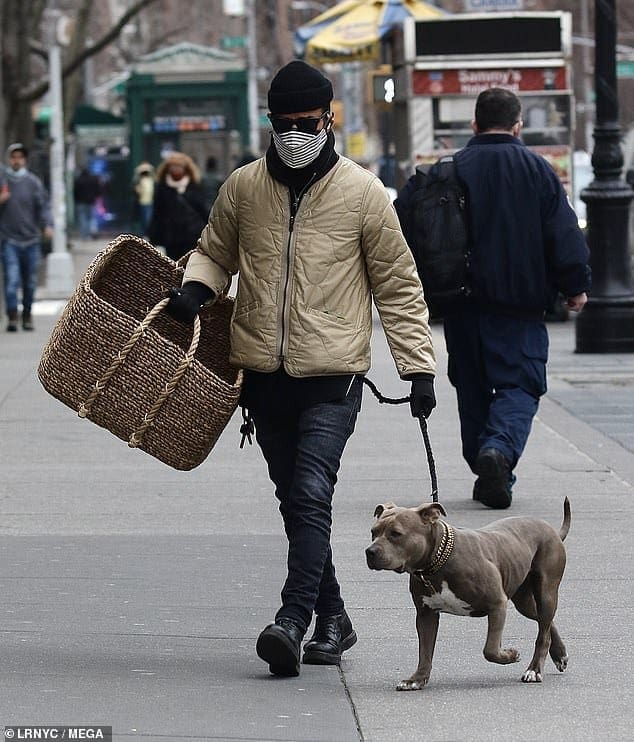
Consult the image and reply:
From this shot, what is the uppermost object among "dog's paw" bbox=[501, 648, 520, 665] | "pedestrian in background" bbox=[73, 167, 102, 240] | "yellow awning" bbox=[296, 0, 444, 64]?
"yellow awning" bbox=[296, 0, 444, 64]

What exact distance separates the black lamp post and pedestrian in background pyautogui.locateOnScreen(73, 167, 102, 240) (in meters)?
25.8

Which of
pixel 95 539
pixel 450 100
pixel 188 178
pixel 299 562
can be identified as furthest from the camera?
pixel 450 100

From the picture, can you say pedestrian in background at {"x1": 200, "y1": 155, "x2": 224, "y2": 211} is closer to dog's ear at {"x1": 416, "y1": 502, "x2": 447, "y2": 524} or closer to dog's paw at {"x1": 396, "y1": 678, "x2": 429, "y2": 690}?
dog's paw at {"x1": 396, "y1": 678, "x2": 429, "y2": 690}

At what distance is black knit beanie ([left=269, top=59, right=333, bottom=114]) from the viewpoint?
5.63 meters

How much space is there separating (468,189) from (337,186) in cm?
317

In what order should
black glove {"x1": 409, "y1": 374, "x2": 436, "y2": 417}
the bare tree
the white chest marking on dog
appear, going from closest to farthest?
the white chest marking on dog
black glove {"x1": 409, "y1": 374, "x2": 436, "y2": 417}
the bare tree

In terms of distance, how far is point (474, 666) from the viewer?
228 inches

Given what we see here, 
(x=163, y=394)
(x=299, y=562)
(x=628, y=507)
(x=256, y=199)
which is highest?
(x=256, y=199)

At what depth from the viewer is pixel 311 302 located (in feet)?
18.7

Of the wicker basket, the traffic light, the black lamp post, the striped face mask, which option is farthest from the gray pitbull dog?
the traffic light

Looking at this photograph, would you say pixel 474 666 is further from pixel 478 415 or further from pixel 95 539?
pixel 478 415

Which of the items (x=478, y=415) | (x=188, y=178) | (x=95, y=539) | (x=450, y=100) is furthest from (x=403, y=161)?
(x=95, y=539)

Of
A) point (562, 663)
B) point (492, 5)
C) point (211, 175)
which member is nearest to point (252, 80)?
point (211, 175)

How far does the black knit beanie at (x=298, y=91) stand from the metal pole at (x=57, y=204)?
19089 mm
